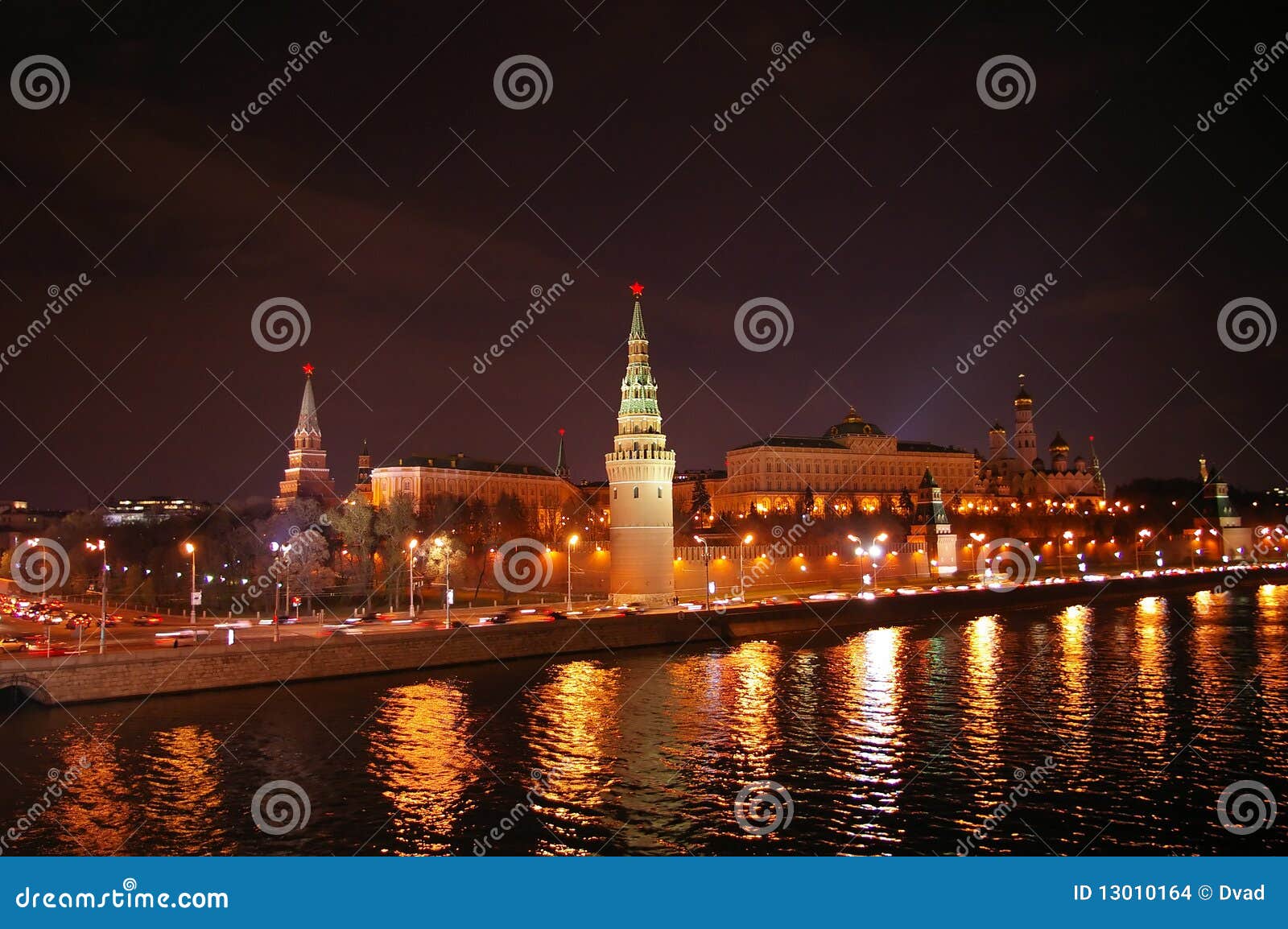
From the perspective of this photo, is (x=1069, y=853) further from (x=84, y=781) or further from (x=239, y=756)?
(x=84, y=781)

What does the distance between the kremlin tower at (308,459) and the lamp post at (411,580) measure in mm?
50535

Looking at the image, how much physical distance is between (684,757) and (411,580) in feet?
96.1

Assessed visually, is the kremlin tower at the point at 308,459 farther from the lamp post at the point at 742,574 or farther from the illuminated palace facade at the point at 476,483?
the lamp post at the point at 742,574

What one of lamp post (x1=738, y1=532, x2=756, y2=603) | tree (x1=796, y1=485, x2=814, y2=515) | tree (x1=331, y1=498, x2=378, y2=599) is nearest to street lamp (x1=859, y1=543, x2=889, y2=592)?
lamp post (x1=738, y1=532, x2=756, y2=603)

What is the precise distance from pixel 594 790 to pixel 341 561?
2272 inches

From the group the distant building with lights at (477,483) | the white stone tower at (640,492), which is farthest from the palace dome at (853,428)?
the white stone tower at (640,492)

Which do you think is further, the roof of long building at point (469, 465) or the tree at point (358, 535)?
the roof of long building at point (469, 465)

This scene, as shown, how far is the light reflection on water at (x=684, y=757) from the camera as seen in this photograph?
21266 mm

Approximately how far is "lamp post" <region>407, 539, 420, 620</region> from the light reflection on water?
33.4 feet

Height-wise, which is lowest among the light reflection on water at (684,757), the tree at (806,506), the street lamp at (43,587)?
the light reflection on water at (684,757)

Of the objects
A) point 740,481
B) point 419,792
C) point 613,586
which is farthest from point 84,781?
point 740,481

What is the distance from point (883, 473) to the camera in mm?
146375

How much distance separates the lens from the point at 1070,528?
121 metres

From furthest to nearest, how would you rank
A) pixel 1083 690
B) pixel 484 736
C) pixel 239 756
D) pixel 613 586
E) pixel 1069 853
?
pixel 613 586
pixel 1083 690
pixel 484 736
pixel 239 756
pixel 1069 853
